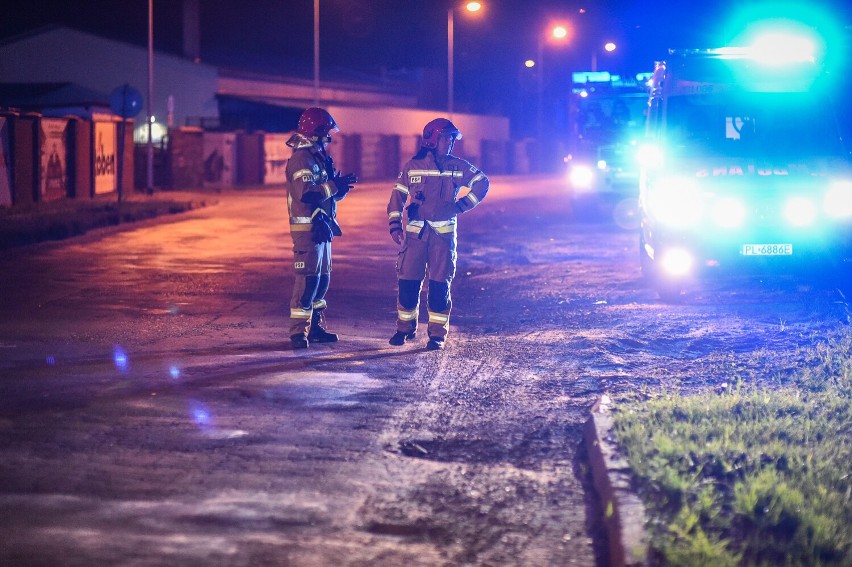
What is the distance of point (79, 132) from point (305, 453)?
83.9 feet

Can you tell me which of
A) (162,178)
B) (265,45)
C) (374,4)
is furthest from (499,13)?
(162,178)

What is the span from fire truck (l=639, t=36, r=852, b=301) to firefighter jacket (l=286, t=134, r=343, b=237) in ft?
13.8

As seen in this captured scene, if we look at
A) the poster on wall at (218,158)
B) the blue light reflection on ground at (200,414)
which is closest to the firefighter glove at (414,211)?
the blue light reflection on ground at (200,414)

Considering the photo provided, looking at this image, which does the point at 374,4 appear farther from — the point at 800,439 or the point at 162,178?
the point at 800,439

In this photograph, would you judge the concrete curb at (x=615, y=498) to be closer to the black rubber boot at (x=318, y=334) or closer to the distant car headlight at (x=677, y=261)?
the black rubber boot at (x=318, y=334)

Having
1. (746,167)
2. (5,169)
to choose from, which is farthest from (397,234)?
(5,169)

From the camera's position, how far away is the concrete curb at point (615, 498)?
4738 mm

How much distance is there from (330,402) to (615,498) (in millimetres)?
2811

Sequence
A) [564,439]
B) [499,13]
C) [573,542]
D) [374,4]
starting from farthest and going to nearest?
1. [499,13]
2. [374,4]
3. [564,439]
4. [573,542]

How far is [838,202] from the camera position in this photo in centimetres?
1233

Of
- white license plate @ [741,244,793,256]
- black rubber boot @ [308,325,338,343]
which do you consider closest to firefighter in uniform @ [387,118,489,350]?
black rubber boot @ [308,325,338,343]

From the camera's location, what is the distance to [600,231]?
23.3 m

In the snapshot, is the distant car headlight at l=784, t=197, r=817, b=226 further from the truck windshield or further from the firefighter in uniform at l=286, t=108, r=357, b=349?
the firefighter in uniform at l=286, t=108, r=357, b=349

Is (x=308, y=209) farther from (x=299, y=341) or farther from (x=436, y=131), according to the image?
(x=436, y=131)
